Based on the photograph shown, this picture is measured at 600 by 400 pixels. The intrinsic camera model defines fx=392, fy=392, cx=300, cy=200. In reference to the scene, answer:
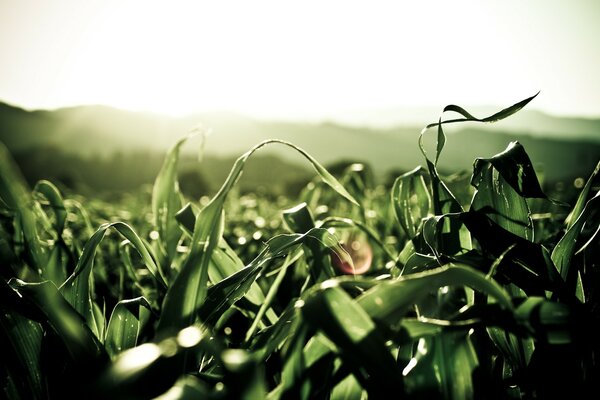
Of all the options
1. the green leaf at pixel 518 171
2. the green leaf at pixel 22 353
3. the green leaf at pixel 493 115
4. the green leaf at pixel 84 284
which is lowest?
the green leaf at pixel 22 353

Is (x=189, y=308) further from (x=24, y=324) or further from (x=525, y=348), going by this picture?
(x=525, y=348)

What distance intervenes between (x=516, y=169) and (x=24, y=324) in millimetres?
549

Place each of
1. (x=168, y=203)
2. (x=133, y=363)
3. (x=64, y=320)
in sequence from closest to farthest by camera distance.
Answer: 1. (x=133, y=363)
2. (x=64, y=320)
3. (x=168, y=203)

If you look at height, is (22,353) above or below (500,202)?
below

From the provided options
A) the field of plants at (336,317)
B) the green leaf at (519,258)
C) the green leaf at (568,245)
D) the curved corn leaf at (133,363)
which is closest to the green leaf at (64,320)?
the field of plants at (336,317)

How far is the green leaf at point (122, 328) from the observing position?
43cm

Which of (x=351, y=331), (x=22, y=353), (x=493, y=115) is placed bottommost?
(x=22, y=353)

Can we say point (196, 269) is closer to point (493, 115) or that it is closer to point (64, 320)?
point (64, 320)

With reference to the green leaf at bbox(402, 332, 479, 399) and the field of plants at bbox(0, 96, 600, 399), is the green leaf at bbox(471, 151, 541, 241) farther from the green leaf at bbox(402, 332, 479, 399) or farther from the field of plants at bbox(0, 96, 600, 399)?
the green leaf at bbox(402, 332, 479, 399)

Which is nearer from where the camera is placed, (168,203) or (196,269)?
(196,269)

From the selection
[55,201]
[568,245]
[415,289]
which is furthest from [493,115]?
[55,201]

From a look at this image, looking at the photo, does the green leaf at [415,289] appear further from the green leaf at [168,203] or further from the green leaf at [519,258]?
the green leaf at [168,203]

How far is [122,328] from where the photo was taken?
17.2 inches

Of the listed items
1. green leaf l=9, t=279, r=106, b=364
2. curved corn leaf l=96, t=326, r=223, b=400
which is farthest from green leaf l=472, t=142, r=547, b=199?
green leaf l=9, t=279, r=106, b=364
